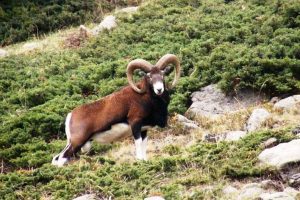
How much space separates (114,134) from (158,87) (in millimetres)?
1547

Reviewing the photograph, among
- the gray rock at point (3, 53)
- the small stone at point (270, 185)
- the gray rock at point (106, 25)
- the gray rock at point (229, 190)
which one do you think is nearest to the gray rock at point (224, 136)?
the gray rock at point (229, 190)

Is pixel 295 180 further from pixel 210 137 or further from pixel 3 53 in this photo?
pixel 3 53

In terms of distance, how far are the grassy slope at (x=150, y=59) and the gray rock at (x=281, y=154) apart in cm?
24

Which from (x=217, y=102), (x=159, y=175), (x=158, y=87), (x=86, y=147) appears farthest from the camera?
(x=217, y=102)

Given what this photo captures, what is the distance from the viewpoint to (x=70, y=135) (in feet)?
47.9

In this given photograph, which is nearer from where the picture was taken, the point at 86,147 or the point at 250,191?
the point at 250,191

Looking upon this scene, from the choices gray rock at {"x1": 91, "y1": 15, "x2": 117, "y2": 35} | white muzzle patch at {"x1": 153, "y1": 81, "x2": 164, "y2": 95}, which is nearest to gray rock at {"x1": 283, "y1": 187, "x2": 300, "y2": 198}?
white muzzle patch at {"x1": 153, "y1": 81, "x2": 164, "y2": 95}

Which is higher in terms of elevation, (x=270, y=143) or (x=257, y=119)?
(x=270, y=143)

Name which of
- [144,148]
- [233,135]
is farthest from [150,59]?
[233,135]

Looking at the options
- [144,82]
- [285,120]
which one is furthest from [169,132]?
[285,120]

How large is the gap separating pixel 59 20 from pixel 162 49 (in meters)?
8.97

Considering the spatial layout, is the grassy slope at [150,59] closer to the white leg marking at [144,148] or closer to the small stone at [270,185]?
the small stone at [270,185]

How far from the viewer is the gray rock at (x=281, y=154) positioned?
1026cm

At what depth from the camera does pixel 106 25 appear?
1020 inches
